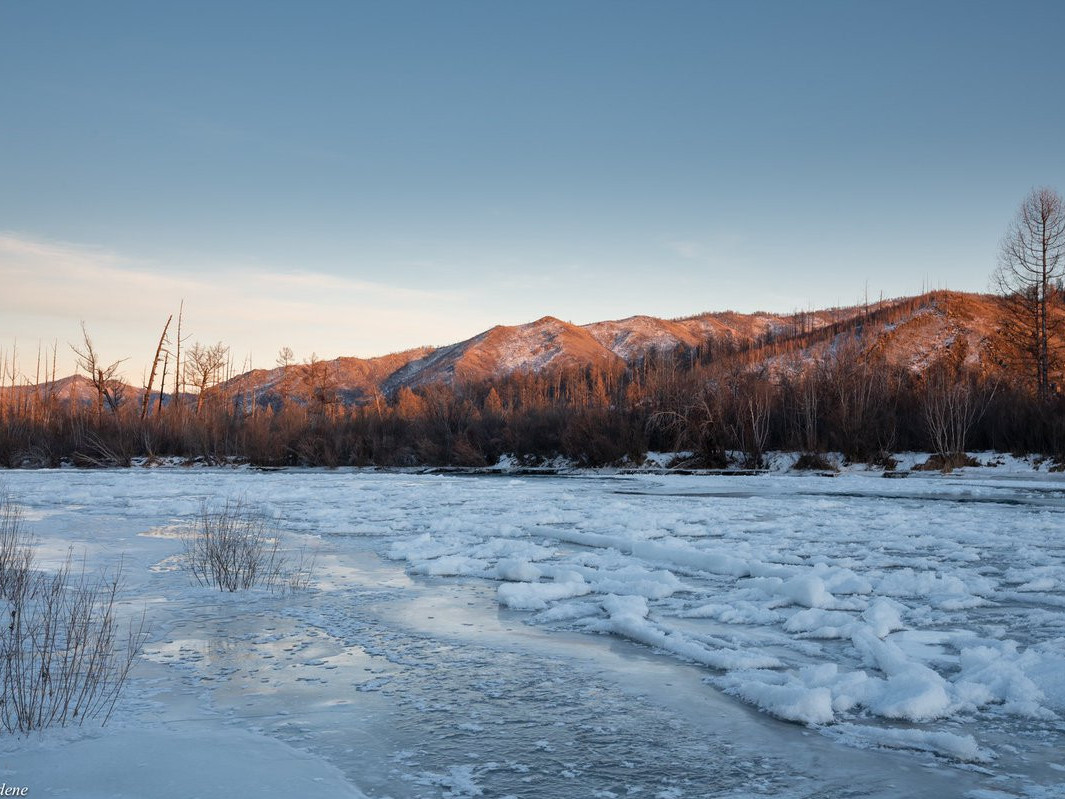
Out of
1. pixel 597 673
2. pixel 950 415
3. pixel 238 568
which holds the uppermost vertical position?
pixel 950 415

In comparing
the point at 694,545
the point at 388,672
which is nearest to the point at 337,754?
the point at 388,672

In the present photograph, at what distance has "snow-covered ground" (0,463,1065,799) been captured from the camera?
3.58 meters

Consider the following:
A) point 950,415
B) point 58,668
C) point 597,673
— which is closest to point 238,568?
point 58,668

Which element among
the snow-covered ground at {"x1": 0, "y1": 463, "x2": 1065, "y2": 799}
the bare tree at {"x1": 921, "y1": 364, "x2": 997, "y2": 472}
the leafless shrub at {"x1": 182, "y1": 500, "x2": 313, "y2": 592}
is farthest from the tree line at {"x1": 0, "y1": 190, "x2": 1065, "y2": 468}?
the leafless shrub at {"x1": 182, "y1": 500, "x2": 313, "y2": 592}

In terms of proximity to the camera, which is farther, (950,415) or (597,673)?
(950,415)

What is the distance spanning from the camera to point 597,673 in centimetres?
525

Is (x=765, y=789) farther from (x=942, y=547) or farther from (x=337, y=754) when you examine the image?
(x=942, y=547)

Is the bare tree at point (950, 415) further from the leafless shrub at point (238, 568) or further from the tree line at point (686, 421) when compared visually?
the leafless shrub at point (238, 568)

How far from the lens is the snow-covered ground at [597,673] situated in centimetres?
358

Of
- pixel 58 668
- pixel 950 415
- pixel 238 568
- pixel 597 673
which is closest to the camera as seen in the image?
pixel 58 668

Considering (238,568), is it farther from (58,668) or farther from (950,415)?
(950,415)

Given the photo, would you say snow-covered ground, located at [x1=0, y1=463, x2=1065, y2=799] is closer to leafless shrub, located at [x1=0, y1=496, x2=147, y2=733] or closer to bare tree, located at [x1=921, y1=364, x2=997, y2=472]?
leafless shrub, located at [x1=0, y1=496, x2=147, y2=733]

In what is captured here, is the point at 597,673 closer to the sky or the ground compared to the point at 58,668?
closer to the ground

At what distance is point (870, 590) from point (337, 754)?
5.65 meters
